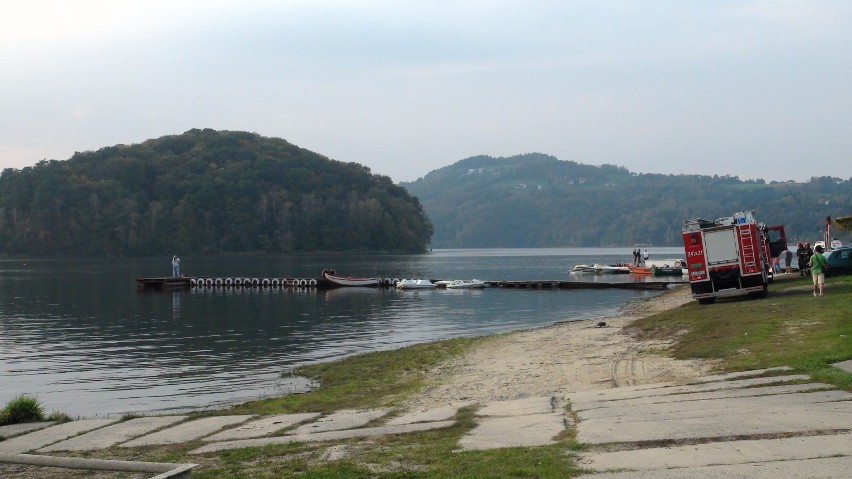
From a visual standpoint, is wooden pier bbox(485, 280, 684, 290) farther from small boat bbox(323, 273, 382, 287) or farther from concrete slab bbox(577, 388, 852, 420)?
concrete slab bbox(577, 388, 852, 420)

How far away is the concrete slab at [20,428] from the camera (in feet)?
48.3

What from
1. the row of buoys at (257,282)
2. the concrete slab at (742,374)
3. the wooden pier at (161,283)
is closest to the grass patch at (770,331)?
the concrete slab at (742,374)

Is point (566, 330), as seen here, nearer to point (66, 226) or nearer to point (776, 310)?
point (776, 310)

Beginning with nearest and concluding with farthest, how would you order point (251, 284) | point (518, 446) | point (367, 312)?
point (518, 446), point (367, 312), point (251, 284)

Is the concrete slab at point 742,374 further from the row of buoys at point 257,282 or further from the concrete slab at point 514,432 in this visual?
the row of buoys at point 257,282

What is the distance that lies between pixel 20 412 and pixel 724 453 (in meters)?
13.1

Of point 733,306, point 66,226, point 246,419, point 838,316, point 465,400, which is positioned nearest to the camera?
point 246,419

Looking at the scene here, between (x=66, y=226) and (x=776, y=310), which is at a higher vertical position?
(x=66, y=226)

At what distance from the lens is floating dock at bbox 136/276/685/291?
2849 inches

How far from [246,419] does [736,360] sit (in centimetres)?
1041

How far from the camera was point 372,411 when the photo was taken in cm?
1579

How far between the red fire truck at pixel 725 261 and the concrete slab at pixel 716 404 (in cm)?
2213

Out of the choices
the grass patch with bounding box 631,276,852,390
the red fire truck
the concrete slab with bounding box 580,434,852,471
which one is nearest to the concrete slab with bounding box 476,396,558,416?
the concrete slab with bounding box 580,434,852,471

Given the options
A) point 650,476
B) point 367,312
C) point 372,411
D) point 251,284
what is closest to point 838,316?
point 372,411
